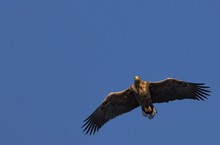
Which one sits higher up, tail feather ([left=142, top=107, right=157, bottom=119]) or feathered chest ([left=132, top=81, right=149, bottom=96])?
feathered chest ([left=132, top=81, right=149, bottom=96])

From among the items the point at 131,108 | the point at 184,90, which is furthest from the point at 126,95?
the point at 184,90

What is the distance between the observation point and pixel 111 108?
28.3m

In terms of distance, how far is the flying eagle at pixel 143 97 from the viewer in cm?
2723

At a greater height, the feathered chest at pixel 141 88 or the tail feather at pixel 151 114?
the feathered chest at pixel 141 88

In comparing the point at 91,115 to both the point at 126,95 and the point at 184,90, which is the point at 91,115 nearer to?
the point at 126,95

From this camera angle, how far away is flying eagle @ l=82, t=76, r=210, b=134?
1072 inches

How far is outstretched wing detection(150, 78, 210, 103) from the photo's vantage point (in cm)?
2748

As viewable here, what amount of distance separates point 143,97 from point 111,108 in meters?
1.82

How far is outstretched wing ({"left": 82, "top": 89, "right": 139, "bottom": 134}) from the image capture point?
28.0 meters

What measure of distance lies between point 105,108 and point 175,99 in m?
2.99

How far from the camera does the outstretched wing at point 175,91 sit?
90.2 ft

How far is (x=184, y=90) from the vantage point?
27719 millimetres

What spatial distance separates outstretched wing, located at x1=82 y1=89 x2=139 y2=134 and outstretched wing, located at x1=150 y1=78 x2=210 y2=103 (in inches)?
38.5

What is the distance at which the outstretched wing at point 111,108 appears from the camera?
28.0 meters
